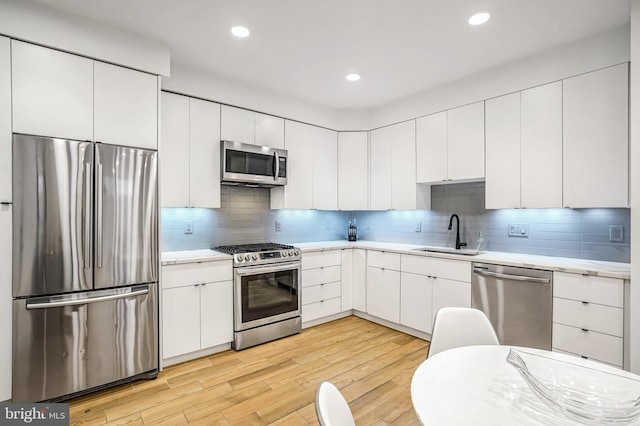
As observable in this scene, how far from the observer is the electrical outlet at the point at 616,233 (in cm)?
258

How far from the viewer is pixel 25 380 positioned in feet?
6.79

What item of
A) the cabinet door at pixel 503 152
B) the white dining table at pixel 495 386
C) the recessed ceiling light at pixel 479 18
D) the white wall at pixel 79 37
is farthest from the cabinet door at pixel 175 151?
the cabinet door at pixel 503 152

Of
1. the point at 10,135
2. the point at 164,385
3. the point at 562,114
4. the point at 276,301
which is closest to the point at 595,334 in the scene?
the point at 562,114

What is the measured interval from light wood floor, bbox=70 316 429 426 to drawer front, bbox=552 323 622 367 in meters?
1.12

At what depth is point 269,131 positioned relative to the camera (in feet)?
12.1

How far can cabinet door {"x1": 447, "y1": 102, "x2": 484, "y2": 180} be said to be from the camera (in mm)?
3197

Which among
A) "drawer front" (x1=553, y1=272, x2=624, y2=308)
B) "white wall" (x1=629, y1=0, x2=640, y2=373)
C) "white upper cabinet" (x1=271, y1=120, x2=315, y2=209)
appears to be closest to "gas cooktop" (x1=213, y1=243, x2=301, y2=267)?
"white upper cabinet" (x1=271, y1=120, x2=315, y2=209)

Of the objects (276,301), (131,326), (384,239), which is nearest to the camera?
(131,326)

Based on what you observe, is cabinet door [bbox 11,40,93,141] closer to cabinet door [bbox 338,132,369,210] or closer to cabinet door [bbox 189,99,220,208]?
cabinet door [bbox 189,99,220,208]

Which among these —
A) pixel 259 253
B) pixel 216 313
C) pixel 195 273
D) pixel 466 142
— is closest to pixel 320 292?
pixel 259 253

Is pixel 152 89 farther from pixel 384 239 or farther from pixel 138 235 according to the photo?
pixel 384 239

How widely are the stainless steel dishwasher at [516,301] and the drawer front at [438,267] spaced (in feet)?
0.34

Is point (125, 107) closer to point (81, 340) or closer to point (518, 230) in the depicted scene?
point (81, 340)

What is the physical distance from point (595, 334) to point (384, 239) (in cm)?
253
